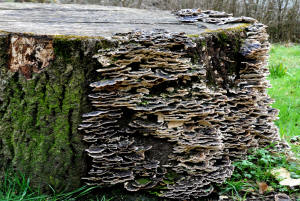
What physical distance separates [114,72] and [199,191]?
1330mm

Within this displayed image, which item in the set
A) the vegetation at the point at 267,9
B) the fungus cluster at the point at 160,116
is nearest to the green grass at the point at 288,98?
the fungus cluster at the point at 160,116

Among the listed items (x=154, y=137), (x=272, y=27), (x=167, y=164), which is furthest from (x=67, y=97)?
(x=272, y=27)

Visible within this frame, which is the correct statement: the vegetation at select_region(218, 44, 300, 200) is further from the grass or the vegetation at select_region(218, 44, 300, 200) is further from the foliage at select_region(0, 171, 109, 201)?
the foliage at select_region(0, 171, 109, 201)

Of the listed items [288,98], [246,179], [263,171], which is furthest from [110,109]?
[288,98]

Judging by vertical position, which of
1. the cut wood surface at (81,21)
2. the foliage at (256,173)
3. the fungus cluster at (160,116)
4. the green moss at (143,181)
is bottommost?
the foliage at (256,173)

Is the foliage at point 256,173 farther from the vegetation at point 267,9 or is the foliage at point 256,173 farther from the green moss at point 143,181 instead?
the vegetation at point 267,9

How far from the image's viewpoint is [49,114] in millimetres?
2600

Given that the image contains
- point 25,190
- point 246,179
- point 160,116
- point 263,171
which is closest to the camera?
point 25,190

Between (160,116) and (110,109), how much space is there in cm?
45

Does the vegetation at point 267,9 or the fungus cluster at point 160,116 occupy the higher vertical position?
the vegetation at point 267,9

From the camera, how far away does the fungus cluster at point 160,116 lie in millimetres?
2561

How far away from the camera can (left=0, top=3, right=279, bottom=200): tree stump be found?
8.32 feet

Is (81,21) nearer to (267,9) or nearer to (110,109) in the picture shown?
(110,109)

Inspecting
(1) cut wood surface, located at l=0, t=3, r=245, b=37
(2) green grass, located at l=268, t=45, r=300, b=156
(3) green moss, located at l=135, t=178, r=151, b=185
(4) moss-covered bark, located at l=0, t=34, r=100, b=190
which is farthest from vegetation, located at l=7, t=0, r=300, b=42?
(3) green moss, located at l=135, t=178, r=151, b=185
